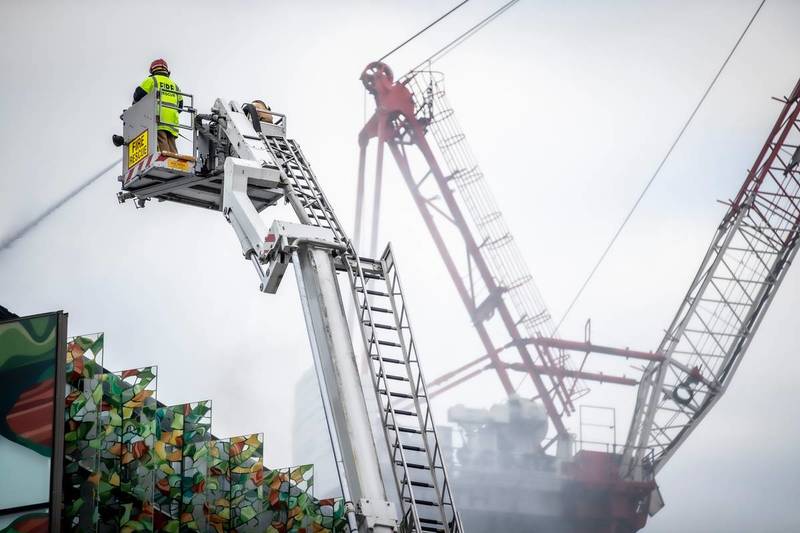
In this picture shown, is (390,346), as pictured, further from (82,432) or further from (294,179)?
(82,432)


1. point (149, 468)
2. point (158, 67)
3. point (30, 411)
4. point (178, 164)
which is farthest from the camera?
point (149, 468)

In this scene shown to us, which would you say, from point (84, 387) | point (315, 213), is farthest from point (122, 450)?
point (315, 213)

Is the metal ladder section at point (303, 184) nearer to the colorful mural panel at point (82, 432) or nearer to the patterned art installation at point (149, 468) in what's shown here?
the patterned art installation at point (149, 468)

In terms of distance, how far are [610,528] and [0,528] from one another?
39829 millimetres

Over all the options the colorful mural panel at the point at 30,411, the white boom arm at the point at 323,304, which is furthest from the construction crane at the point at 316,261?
the colorful mural panel at the point at 30,411

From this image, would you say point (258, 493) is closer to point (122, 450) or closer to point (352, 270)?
point (122, 450)

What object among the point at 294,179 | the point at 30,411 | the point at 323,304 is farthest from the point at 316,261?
the point at 30,411

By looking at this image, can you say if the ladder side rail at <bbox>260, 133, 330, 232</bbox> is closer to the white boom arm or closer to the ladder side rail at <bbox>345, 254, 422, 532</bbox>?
the white boom arm

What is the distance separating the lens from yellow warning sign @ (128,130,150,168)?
2031cm

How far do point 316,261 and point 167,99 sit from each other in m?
5.02

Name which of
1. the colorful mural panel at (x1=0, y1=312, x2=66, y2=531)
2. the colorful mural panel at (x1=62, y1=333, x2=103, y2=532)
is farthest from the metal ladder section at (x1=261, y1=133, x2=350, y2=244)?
the colorful mural panel at (x1=62, y1=333, x2=103, y2=532)

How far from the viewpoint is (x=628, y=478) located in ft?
173

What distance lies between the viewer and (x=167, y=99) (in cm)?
2048

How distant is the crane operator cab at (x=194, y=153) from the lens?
20.1m
